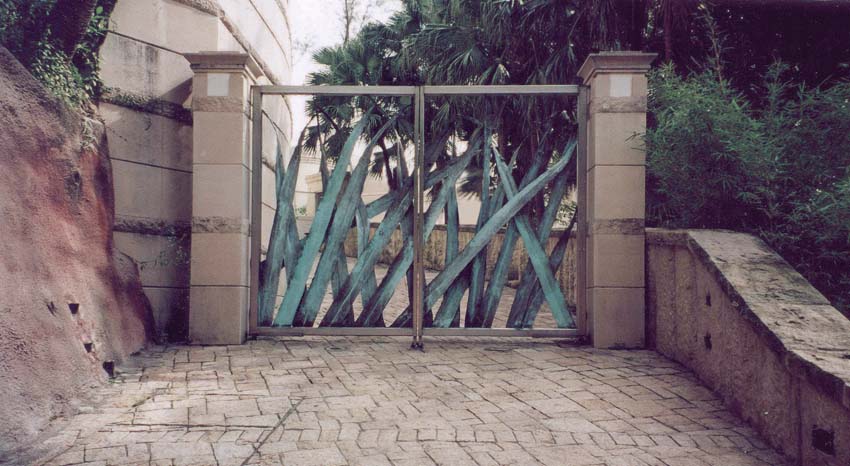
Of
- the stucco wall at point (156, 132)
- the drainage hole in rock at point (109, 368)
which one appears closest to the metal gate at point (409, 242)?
the stucco wall at point (156, 132)

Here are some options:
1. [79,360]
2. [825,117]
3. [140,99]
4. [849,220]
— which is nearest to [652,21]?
[825,117]

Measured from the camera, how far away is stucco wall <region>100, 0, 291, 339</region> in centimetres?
515

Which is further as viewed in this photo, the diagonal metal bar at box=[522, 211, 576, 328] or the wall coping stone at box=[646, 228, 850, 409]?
the diagonal metal bar at box=[522, 211, 576, 328]

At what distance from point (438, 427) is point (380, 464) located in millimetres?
540

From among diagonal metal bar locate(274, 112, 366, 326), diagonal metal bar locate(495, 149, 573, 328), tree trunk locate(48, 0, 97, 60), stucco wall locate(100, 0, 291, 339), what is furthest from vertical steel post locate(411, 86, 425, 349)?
tree trunk locate(48, 0, 97, 60)

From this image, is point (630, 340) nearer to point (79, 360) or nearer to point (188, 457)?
point (188, 457)

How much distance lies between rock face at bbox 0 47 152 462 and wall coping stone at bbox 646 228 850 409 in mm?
3543

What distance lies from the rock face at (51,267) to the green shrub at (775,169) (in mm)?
4220

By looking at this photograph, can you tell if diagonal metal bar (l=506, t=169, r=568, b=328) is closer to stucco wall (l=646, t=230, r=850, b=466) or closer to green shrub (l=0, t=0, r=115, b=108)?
stucco wall (l=646, t=230, r=850, b=466)

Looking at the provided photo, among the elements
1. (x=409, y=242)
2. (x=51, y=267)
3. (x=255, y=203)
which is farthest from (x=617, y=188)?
(x=51, y=267)

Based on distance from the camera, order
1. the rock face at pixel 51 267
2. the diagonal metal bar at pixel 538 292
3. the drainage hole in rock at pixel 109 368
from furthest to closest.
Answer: the diagonal metal bar at pixel 538 292 → the drainage hole in rock at pixel 109 368 → the rock face at pixel 51 267

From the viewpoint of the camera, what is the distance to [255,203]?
5.38 meters

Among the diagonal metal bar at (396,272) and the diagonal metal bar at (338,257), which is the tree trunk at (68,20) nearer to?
the diagonal metal bar at (338,257)

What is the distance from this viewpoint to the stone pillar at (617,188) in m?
5.10
